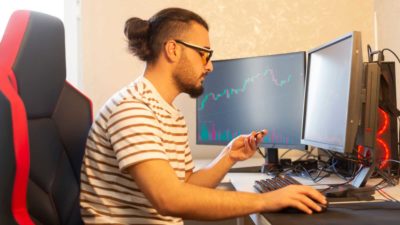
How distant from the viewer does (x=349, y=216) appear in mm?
900

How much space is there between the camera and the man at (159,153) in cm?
91

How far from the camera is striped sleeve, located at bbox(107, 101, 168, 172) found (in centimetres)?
92

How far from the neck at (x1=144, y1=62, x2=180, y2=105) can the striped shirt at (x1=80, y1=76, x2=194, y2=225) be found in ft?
0.12

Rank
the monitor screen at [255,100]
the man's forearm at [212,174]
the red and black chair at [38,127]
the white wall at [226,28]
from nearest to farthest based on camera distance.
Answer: the red and black chair at [38,127] < the man's forearm at [212,174] < the monitor screen at [255,100] < the white wall at [226,28]

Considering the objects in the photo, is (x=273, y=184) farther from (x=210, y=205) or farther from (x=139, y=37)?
(x=139, y=37)

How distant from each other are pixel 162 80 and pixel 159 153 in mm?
304

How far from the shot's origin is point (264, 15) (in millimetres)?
2229

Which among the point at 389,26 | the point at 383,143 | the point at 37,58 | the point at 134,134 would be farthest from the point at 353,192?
the point at 389,26

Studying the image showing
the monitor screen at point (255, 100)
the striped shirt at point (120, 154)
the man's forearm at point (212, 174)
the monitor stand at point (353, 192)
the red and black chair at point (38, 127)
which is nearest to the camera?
the red and black chair at point (38, 127)

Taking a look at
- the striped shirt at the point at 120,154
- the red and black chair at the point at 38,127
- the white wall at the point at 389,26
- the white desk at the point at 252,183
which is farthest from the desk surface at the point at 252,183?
the white wall at the point at 389,26

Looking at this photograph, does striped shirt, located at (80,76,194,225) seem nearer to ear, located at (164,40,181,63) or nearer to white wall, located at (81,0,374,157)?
ear, located at (164,40,181,63)

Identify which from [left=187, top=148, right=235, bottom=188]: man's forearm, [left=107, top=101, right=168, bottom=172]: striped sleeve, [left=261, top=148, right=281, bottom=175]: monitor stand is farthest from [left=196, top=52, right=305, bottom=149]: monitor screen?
[left=107, top=101, right=168, bottom=172]: striped sleeve

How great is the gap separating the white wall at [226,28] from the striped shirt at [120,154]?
1061mm

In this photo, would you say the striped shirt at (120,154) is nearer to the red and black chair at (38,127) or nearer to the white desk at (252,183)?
the red and black chair at (38,127)
